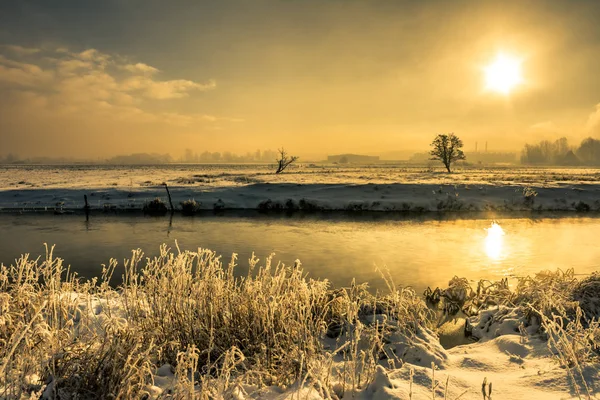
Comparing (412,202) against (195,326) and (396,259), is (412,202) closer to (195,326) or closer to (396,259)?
(396,259)

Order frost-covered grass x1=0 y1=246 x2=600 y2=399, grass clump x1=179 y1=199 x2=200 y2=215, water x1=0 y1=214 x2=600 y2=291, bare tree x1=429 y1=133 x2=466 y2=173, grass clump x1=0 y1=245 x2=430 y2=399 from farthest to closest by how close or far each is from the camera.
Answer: bare tree x1=429 y1=133 x2=466 y2=173 → grass clump x1=179 y1=199 x2=200 y2=215 → water x1=0 y1=214 x2=600 y2=291 → grass clump x1=0 y1=245 x2=430 y2=399 → frost-covered grass x1=0 y1=246 x2=600 y2=399

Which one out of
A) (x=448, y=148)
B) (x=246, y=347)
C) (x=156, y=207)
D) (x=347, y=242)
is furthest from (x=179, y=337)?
(x=448, y=148)

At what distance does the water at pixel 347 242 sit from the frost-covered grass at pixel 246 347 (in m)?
4.78

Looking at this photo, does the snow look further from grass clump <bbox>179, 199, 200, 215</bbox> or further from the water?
grass clump <bbox>179, 199, 200, 215</bbox>

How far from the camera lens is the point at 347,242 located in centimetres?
2127

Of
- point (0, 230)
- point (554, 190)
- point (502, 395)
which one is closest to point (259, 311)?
point (502, 395)

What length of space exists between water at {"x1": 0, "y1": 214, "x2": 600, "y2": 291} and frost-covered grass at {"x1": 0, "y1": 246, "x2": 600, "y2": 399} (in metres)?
4.78

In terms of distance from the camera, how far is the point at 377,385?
488 cm

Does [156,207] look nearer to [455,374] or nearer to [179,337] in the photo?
[179,337]

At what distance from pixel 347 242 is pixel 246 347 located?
628 inches

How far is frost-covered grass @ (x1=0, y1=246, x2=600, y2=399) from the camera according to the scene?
4285 millimetres

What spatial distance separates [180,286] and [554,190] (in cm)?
4593

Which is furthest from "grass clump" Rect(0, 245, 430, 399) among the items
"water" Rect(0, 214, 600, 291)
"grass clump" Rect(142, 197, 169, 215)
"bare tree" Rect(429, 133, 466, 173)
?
"bare tree" Rect(429, 133, 466, 173)

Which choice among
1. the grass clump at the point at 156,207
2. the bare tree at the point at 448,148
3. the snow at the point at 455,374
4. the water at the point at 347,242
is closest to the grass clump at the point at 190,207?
the grass clump at the point at 156,207
